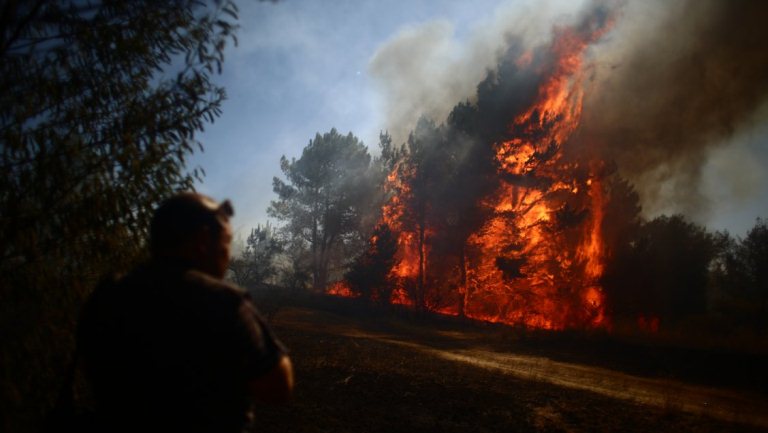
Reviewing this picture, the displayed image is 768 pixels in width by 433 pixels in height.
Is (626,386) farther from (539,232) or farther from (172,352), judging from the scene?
(539,232)

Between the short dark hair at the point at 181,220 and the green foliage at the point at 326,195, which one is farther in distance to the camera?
the green foliage at the point at 326,195

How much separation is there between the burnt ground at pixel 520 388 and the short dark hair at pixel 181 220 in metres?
4.67

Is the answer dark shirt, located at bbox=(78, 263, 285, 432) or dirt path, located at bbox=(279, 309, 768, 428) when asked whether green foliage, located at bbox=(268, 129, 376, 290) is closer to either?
dirt path, located at bbox=(279, 309, 768, 428)

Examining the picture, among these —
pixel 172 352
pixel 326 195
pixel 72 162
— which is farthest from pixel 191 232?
pixel 326 195

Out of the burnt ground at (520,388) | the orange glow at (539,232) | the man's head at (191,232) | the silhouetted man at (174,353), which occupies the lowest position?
the burnt ground at (520,388)

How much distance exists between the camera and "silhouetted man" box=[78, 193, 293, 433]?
160 cm

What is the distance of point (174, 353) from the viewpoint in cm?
160

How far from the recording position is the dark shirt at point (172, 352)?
159 centimetres

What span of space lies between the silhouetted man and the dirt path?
827cm

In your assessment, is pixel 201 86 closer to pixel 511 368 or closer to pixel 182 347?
pixel 182 347

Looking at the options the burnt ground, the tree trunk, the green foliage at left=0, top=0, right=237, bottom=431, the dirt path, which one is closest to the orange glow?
the tree trunk

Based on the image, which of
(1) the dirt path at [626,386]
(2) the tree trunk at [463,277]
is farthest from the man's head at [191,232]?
(2) the tree trunk at [463,277]

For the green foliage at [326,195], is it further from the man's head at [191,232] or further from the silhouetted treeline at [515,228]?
the man's head at [191,232]

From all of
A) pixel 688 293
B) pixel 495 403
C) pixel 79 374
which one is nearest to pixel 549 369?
pixel 495 403
